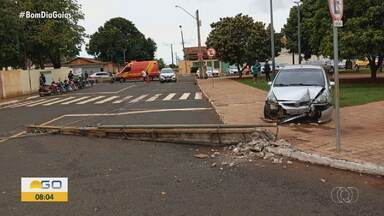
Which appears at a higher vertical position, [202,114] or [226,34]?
[226,34]

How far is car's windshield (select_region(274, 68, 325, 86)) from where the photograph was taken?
1487 centimetres

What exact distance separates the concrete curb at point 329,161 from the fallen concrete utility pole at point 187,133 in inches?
41.7

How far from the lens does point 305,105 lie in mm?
13430

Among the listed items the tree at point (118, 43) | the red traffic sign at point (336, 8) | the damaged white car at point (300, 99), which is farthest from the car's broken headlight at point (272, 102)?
the tree at point (118, 43)

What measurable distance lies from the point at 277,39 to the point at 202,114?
1846 inches

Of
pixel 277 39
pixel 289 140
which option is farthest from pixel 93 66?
pixel 289 140

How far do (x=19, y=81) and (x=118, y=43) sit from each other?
220 feet

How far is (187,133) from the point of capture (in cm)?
1159

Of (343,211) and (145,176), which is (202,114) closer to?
(145,176)

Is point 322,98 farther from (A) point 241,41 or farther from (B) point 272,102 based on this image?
(A) point 241,41

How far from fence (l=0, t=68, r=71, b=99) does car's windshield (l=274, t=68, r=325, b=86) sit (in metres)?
26.3
